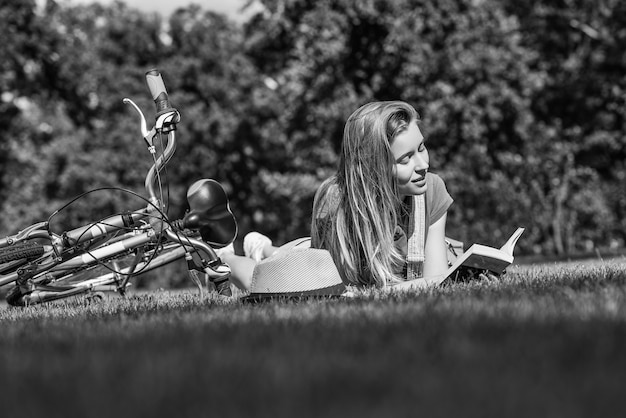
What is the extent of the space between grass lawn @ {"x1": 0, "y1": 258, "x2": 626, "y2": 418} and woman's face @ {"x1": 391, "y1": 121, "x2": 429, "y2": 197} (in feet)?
4.31

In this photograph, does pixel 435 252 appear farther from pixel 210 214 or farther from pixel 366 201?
pixel 210 214

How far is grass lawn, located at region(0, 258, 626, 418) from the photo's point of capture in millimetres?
1642

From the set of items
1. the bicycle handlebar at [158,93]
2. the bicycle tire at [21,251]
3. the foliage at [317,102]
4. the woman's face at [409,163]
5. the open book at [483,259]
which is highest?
the foliage at [317,102]

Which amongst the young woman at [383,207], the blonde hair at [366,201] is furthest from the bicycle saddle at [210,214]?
the blonde hair at [366,201]

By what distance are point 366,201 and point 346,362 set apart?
8.59 feet

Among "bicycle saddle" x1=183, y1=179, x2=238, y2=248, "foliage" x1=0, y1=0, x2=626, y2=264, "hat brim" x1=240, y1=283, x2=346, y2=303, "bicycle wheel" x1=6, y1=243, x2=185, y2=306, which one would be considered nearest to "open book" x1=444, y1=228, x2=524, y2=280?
"hat brim" x1=240, y1=283, x2=346, y2=303

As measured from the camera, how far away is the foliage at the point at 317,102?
19.5m

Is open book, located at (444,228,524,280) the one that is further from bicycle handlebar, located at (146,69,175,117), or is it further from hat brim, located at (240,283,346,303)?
bicycle handlebar, located at (146,69,175,117)

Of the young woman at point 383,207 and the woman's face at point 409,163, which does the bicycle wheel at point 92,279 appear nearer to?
the young woman at point 383,207

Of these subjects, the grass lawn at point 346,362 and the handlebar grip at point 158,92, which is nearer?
the grass lawn at point 346,362

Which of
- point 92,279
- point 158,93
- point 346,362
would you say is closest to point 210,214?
point 158,93

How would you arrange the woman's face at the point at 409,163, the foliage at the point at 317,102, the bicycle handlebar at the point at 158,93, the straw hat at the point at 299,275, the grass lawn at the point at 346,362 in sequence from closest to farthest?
the grass lawn at the point at 346,362, the straw hat at the point at 299,275, the woman's face at the point at 409,163, the bicycle handlebar at the point at 158,93, the foliage at the point at 317,102

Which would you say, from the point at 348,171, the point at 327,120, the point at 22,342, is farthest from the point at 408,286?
the point at 327,120

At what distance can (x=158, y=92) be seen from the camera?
5309 millimetres
